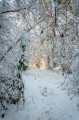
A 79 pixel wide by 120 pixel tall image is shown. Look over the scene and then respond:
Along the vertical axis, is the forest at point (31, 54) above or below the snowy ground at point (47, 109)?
above

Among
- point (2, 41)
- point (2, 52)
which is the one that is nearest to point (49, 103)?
point (2, 52)

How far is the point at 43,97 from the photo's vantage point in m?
4.37

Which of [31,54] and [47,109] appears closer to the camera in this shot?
[31,54]

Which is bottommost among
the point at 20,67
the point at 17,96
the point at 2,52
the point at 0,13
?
the point at 17,96

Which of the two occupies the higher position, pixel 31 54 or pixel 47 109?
pixel 31 54

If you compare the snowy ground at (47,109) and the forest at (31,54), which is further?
the snowy ground at (47,109)

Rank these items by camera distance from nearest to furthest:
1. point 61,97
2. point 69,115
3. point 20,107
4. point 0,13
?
point 0,13, point 69,115, point 20,107, point 61,97

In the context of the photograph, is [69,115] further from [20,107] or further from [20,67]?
[20,67]

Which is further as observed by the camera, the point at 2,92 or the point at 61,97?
the point at 61,97

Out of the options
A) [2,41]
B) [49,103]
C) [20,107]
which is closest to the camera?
[2,41]

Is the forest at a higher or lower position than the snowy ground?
higher

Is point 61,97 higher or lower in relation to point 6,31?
lower

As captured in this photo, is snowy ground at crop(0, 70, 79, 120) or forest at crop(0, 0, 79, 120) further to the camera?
snowy ground at crop(0, 70, 79, 120)

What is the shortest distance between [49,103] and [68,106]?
0.73 meters
